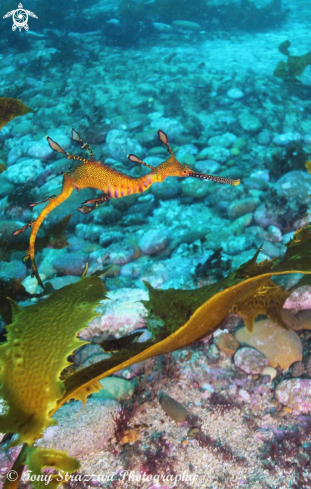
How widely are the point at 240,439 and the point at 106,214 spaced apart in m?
4.45

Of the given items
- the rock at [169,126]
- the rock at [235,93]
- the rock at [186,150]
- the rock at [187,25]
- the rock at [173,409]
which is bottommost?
the rock at [173,409]

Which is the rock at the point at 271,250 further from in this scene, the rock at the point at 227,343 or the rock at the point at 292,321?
the rock at the point at 227,343

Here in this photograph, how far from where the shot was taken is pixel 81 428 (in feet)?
8.10

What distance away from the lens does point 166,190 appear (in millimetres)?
6230

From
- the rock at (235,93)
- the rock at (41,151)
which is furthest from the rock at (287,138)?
the rock at (41,151)

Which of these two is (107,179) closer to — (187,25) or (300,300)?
(300,300)

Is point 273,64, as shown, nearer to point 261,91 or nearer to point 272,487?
point 261,91

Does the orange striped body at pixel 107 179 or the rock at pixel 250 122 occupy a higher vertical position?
the orange striped body at pixel 107 179

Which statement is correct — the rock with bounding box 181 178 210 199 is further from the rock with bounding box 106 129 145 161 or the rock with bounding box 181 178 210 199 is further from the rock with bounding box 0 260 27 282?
the rock with bounding box 0 260 27 282

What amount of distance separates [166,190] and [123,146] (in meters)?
2.19

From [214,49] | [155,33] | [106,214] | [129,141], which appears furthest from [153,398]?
[155,33]

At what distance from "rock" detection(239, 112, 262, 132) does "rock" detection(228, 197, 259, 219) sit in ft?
13.1

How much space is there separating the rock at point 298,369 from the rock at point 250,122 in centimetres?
728

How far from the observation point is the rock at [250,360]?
3.19m
